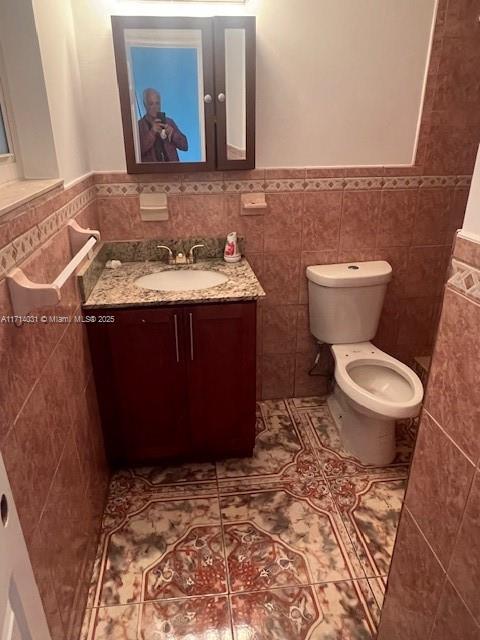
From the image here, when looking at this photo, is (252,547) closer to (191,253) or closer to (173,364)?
(173,364)

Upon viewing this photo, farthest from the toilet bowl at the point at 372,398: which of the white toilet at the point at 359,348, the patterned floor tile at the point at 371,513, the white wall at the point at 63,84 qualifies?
the white wall at the point at 63,84

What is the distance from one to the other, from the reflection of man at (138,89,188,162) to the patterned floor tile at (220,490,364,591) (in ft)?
4.97

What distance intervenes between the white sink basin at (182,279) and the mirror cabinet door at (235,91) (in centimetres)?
48

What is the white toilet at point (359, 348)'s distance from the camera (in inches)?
78.7

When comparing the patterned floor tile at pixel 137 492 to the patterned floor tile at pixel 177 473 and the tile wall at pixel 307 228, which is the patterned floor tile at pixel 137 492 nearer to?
the patterned floor tile at pixel 177 473

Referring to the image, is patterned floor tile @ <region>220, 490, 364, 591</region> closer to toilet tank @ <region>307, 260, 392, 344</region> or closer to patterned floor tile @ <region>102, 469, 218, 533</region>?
patterned floor tile @ <region>102, 469, 218, 533</region>

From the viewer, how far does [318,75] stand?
189 cm

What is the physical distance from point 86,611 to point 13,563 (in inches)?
37.1

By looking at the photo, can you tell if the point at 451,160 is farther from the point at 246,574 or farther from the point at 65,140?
the point at 246,574

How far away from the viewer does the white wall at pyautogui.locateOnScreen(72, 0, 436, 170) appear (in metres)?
1.76

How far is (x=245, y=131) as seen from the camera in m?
1.89

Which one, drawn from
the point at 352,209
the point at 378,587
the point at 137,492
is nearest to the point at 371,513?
the point at 378,587

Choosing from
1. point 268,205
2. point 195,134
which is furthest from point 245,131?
point 268,205

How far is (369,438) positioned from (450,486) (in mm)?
1168
